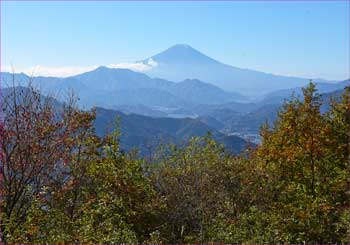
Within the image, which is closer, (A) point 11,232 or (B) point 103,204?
(A) point 11,232

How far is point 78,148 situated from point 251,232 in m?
6.57

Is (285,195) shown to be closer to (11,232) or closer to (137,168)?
(137,168)

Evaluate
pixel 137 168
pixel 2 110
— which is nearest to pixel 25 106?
pixel 2 110

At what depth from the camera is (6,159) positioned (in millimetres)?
10797

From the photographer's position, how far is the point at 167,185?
14648 millimetres

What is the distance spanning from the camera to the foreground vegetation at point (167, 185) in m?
11.0

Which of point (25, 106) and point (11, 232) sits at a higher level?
point (25, 106)

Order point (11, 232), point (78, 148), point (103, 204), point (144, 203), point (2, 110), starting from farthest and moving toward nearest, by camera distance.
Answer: point (78, 148)
point (144, 203)
point (103, 204)
point (2, 110)
point (11, 232)

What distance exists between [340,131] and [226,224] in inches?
316

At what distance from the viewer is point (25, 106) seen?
11.3 meters

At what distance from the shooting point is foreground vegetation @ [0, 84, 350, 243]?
11.0 meters

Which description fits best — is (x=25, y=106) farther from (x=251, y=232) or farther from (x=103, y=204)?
(x=251, y=232)

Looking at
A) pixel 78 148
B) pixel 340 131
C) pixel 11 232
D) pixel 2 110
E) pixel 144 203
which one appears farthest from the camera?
pixel 340 131

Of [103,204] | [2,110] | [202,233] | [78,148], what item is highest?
[2,110]
